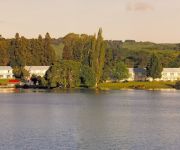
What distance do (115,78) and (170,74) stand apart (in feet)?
53.2

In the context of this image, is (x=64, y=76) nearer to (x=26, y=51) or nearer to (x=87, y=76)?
(x=87, y=76)

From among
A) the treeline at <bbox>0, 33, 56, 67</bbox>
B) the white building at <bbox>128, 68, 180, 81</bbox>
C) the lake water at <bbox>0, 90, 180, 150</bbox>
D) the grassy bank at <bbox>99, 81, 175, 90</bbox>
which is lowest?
the lake water at <bbox>0, 90, 180, 150</bbox>

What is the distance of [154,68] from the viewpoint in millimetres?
116125

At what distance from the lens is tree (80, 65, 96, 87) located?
98.4 m

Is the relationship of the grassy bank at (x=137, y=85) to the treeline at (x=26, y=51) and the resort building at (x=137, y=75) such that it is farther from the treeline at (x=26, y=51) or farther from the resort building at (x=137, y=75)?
the treeline at (x=26, y=51)

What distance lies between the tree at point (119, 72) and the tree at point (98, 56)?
15901 millimetres

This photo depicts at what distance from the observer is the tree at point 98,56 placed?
3907 inches

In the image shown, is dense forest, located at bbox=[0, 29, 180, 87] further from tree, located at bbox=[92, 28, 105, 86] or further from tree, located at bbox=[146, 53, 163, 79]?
tree, located at bbox=[146, 53, 163, 79]

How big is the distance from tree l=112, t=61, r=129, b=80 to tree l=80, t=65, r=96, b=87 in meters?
15.3

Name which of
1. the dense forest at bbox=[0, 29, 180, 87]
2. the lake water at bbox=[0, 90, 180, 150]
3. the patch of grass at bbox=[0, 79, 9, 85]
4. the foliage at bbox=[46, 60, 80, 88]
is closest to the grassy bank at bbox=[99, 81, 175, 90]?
the dense forest at bbox=[0, 29, 180, 87]

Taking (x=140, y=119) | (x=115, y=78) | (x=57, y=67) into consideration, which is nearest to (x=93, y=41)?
(x=57, y=67)

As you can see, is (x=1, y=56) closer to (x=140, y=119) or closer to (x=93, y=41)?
(x=93, y=41)

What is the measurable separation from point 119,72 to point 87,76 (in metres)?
20.2

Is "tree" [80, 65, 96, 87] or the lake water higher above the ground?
"tree" [80, 65, 96, 87]
